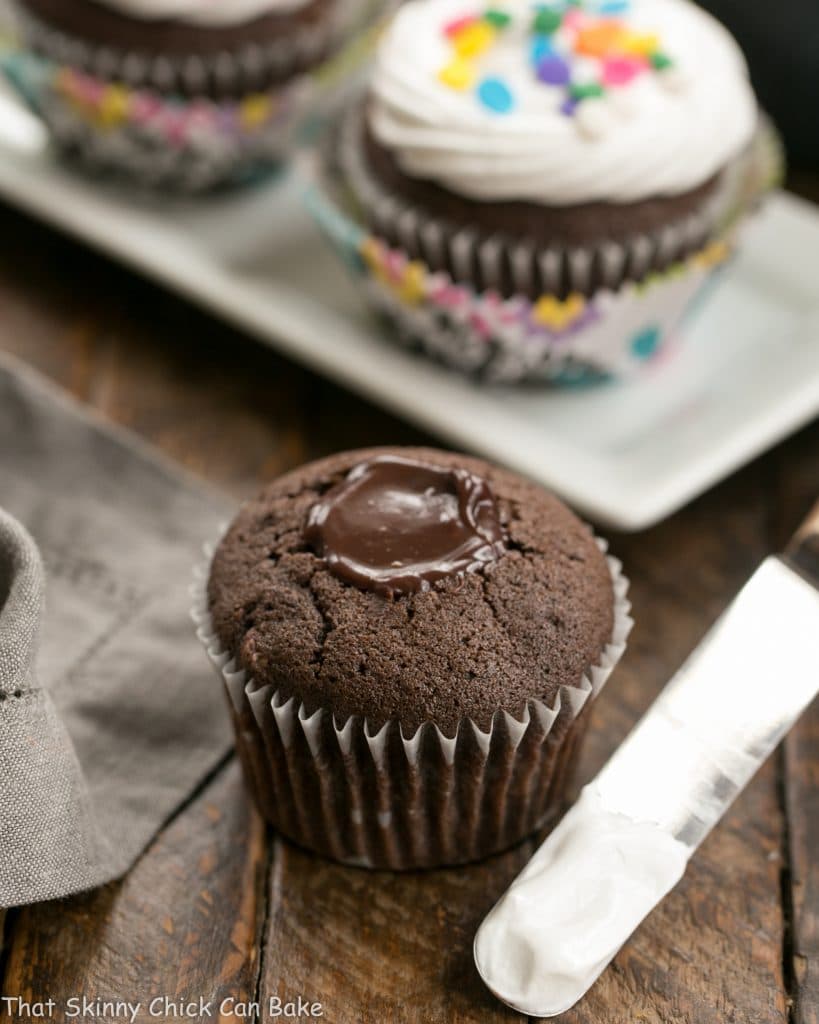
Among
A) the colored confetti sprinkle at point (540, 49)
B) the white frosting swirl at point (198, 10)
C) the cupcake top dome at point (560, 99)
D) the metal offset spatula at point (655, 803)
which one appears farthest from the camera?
the white frosting swirl at point (198, 10)

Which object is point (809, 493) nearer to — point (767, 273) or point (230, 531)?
point (767, 273)

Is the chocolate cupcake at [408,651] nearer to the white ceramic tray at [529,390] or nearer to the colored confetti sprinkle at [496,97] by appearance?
the white ceramic tray at [529,390]

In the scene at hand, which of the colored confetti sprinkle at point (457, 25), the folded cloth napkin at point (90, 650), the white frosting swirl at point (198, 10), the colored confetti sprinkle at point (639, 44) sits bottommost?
the folded cloth napkin at point (90, 650)

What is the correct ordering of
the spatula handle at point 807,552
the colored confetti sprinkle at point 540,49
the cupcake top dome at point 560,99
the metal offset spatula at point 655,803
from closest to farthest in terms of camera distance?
the metal offset spatula at point 655,803, the spatula handle at point 807,552, the cupcake top dome at point 560,99, the colored confetti sprinkle at point 540,49

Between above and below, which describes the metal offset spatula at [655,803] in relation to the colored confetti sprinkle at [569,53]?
below

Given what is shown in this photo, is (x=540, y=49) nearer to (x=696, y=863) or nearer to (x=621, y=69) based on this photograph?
(x=621, y=69)

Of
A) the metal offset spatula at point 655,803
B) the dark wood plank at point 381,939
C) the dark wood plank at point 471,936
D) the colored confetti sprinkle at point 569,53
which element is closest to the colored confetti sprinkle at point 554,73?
the colored confetti sprinkle at point 569,53

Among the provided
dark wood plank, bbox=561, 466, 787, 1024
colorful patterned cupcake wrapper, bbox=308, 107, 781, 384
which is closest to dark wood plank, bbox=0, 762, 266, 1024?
dark wood plank, bbox=561, 466, 787, 1024
